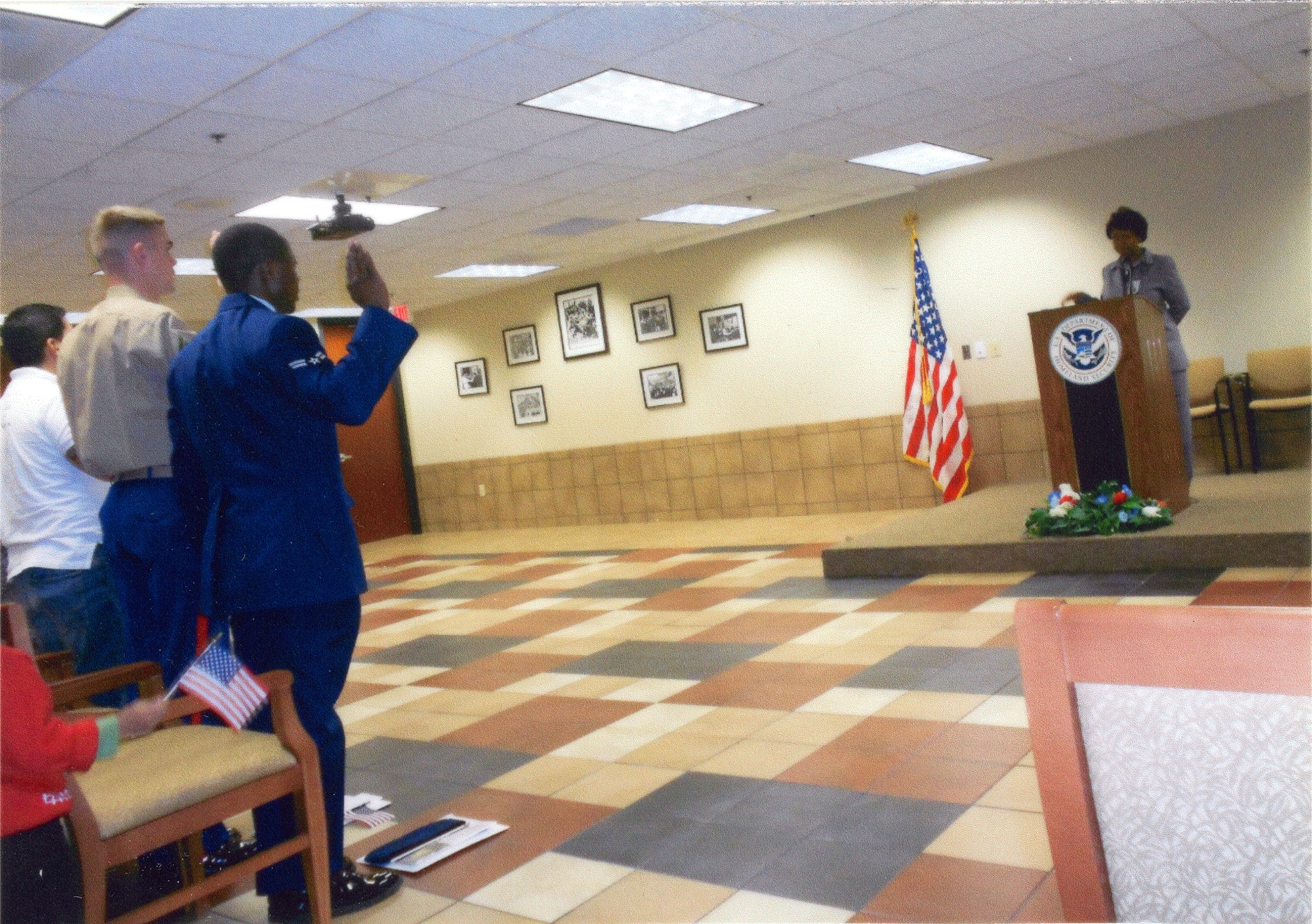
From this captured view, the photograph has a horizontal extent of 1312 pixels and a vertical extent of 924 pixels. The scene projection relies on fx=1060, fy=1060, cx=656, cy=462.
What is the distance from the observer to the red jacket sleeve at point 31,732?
1.57 meters

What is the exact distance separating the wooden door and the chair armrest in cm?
1026

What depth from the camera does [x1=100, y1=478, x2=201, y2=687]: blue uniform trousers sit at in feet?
8.14

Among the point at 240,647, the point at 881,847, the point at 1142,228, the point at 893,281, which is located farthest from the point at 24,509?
the point at 893,281

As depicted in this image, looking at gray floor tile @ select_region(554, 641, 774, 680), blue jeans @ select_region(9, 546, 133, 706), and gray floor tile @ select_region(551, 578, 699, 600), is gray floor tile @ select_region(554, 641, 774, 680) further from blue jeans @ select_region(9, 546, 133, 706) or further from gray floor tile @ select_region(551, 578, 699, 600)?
blue jeans @ select_region(9, 546, 133, 706)

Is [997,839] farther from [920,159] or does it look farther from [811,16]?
[920,159]

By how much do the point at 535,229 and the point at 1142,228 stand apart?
4818 mm

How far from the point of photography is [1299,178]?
764 centimetres

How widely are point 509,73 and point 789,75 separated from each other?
149 cm

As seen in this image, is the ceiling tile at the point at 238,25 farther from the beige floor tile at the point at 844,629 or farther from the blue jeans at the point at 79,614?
the beige floor tile at the point at 844,629

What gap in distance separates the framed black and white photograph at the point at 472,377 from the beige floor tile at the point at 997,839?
412 inches

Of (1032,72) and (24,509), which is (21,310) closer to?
(24,509)

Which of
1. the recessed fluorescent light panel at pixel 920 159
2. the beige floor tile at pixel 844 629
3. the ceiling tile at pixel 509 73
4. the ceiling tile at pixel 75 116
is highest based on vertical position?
the recessed fluorescent light panel at pixel 920 159

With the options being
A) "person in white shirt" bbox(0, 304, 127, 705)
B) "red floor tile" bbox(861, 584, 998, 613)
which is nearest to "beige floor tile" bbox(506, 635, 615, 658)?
"red floor tile" bbox(861, 584, 998, 613)

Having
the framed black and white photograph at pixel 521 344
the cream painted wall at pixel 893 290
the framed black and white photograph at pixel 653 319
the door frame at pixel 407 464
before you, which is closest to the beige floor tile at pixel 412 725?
the cream painted wall at pixel 893 290
